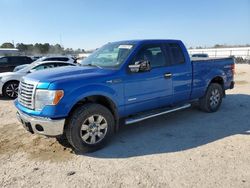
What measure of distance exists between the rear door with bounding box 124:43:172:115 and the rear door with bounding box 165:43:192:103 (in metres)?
0.16

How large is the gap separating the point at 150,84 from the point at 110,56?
104cm

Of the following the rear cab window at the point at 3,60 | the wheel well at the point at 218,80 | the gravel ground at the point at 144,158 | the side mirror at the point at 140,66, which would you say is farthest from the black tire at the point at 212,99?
the rear cab window at the point at 3,60

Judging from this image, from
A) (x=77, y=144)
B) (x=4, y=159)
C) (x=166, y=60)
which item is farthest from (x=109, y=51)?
(x=4, y=159)

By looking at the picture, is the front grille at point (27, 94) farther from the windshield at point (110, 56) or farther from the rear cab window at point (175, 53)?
the rear cab window at point (175, 53)

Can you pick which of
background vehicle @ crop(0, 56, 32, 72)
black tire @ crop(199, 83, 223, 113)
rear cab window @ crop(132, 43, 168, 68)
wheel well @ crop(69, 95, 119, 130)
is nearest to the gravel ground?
wheel well @ crop(69, 95, 119, 130)

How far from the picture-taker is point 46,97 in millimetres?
4082

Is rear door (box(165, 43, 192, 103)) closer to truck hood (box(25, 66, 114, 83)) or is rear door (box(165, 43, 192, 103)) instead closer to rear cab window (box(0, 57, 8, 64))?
truck hood (box(25, 66, 114, 83))

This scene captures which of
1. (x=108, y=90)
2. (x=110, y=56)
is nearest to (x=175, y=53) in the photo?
(x=110, y=56)

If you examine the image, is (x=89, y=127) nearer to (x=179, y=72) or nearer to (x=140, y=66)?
(x=140, y=66)

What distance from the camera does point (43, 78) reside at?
14.1 feet

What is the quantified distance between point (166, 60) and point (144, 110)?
1.26 meters

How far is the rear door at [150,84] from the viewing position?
16.4 feet

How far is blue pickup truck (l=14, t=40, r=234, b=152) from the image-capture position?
4156mm

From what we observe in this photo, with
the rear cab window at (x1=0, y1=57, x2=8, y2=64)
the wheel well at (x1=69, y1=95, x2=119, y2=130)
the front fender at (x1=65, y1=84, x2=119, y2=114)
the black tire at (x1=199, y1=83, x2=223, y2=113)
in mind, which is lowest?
the black tire at (x1=199, y1=83, x2=223, y2=113)
